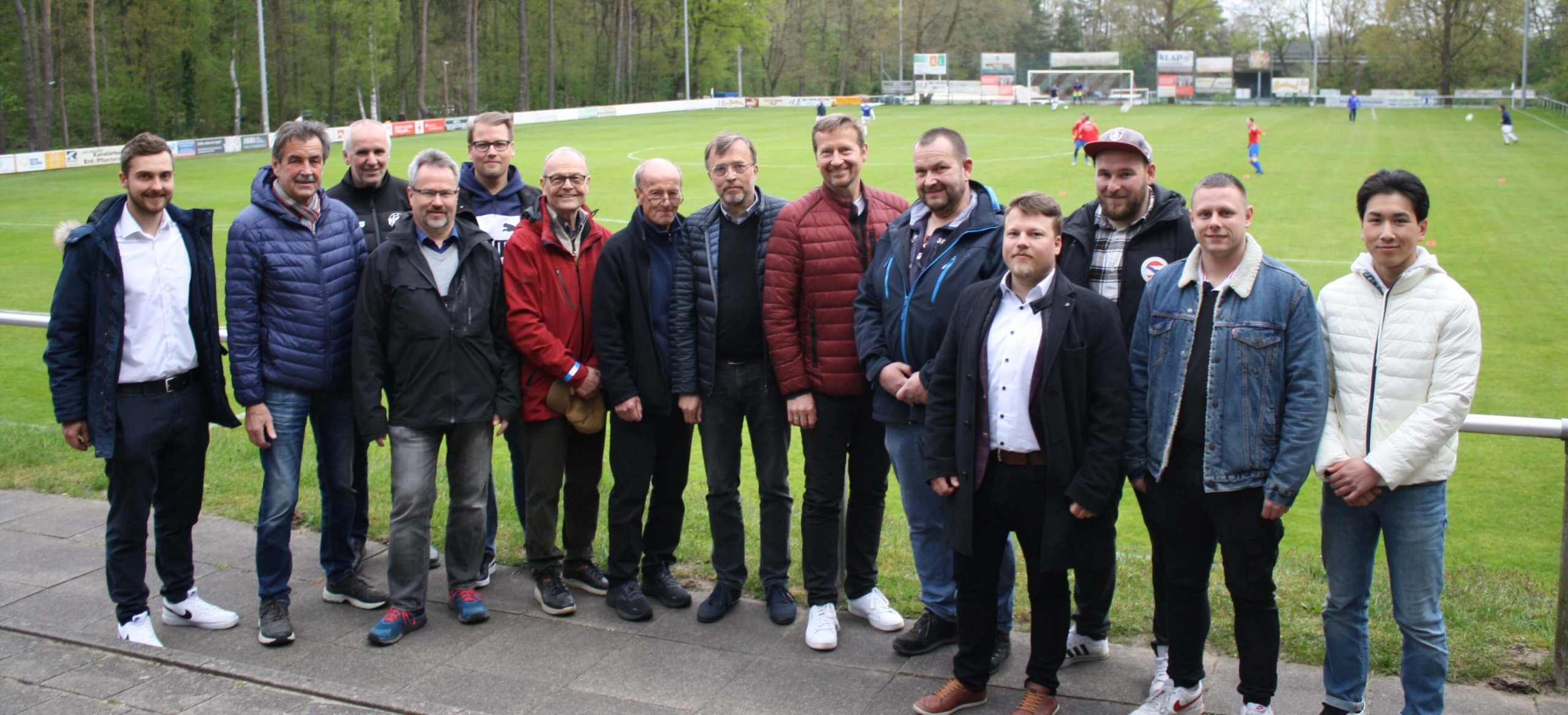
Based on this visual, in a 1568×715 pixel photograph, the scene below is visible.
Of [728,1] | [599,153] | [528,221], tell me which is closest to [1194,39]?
[728,1]

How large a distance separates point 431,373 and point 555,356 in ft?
1.74

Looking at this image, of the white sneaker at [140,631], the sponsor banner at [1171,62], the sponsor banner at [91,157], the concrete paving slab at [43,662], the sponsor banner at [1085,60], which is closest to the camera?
the concrete paving slab at [43,662]

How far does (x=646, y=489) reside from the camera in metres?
5.66

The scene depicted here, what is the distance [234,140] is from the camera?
50688 mm

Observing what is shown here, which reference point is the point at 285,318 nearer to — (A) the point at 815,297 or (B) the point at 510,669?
(B) the point at 510,669

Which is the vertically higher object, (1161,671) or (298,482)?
(298,482)

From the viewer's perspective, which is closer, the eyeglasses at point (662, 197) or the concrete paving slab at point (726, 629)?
the concrete paving slab at point (726, 629)

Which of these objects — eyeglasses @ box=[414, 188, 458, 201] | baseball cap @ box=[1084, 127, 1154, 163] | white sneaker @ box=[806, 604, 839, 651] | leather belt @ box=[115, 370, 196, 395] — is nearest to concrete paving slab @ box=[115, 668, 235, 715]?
leather belt @ box=[115, 370, 196, 395]

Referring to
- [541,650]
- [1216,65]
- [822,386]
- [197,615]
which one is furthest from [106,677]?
[1216,65]

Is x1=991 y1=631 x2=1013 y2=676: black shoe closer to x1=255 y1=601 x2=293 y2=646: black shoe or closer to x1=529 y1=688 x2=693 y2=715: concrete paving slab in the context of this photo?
x1=529 y1=688 x2=693 y2=715: concrete paving slab

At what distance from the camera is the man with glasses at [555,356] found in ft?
17.9

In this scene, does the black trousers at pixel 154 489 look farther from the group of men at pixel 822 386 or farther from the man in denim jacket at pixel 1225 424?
the man in denim jacket at pixel 1225 424

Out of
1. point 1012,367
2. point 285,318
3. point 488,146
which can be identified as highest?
point 488,146

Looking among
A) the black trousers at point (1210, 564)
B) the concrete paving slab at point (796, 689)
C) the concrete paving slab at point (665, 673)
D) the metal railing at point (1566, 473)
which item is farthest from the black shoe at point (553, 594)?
the metal railing at point (1566, 473)
